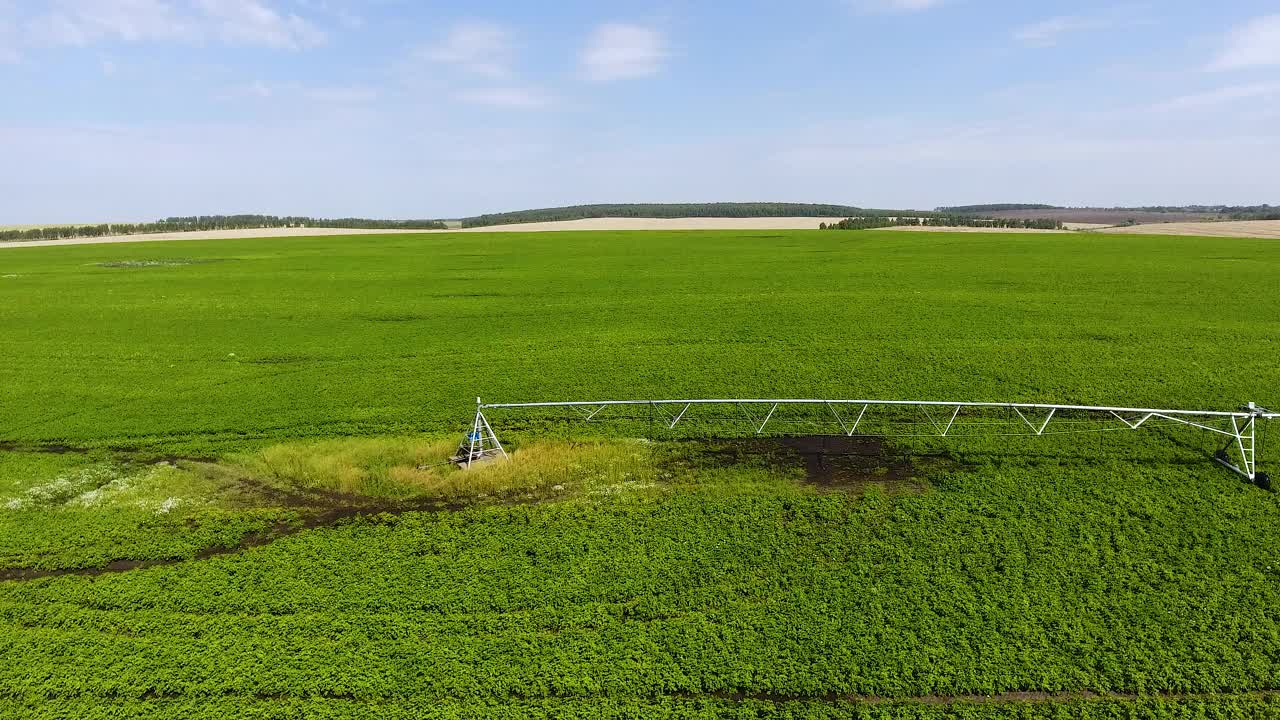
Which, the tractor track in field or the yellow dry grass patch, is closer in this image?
the tractor track in field

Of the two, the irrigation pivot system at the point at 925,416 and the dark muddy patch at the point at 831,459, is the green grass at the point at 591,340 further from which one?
the dark muddy patch at the point at 831,459

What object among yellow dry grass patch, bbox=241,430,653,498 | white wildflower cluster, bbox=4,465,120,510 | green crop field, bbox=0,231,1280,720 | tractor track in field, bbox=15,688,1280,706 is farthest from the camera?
yellow dry grass patch, bbox=241,430,653,498

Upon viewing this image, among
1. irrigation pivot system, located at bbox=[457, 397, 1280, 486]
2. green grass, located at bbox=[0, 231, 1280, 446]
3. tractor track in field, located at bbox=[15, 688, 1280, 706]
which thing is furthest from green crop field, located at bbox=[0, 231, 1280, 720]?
irrigation pivot system, located at bbox=[457, 397, 1280, 486]

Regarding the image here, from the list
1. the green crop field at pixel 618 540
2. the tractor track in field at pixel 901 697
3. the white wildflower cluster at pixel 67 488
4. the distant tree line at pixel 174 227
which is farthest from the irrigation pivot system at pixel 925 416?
the distant tree line at pixel 174 227

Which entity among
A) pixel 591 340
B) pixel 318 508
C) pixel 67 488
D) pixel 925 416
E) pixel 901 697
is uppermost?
pixel 591 340

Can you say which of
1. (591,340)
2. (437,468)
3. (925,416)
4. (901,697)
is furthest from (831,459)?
(591,340)

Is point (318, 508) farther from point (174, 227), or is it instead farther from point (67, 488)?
point (174, 227)

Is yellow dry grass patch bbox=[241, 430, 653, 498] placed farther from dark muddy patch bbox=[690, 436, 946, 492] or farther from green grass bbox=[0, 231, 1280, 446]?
dark muddy patch bbox=[690, 436, 946, 492]
